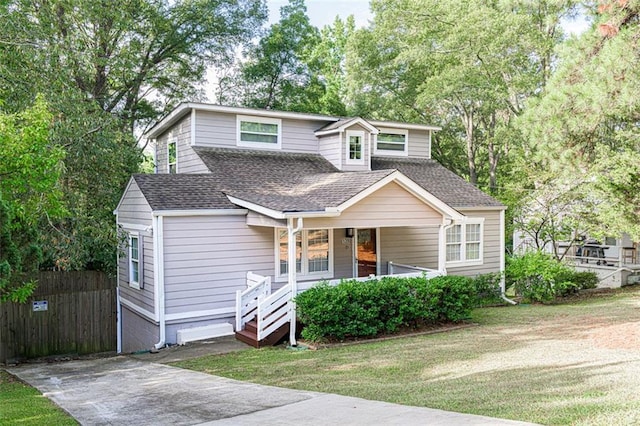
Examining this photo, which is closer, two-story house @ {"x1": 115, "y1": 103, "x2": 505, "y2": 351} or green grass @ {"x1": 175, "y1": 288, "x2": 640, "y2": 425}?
green grass @ {"x1": 175, "y1": 288, "x2": 640, "y2": 425}

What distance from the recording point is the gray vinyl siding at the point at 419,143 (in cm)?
1972

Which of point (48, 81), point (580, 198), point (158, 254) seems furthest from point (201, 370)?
point (580, 198)

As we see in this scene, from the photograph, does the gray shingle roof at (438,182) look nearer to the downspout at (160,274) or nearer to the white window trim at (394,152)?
the white window trim at (394,152)

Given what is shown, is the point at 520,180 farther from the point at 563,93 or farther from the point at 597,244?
the point at 563,93

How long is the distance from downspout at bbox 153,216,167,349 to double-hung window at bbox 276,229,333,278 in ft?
9.96

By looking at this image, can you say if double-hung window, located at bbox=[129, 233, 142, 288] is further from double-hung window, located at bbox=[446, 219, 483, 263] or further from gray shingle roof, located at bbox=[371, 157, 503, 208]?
double-hung window, located at bbox=[446, 219, 483, 263]

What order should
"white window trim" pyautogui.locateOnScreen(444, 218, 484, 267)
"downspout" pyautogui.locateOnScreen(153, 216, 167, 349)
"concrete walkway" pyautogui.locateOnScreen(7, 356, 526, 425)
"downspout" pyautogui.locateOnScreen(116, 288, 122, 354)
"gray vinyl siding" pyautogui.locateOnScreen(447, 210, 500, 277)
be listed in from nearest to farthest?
1. "concrete walkway" pyautogui.locateOnScreen(7, 356, 526, 425)
2. "downspout" pyautogui.locateOnScreen(153, 216, 167, 349)
3. "downspout" pyautogui.locateOnScreen(116, 288, 122, 354)
4. "white window trim" pyautogui.locateOnScreen(444, 218, 484, 267)
5. "gray vinyl siding" pyautogui.locateOnScreen(447, 210, 500, 277)

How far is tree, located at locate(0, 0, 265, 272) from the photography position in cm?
1209

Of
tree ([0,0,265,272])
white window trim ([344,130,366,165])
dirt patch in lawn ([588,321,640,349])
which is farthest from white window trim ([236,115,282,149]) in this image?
dirt patch in lawn ([588,321,640,349])

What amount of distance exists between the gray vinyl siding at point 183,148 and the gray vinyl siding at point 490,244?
9049 mm

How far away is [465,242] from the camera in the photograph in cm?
1708

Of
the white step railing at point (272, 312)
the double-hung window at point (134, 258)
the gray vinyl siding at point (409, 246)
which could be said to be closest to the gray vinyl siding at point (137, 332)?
the double-hung window at point (134, 258)

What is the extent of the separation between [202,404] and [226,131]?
10711 millimetres

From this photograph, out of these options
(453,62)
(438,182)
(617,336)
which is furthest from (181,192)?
(453,62)
